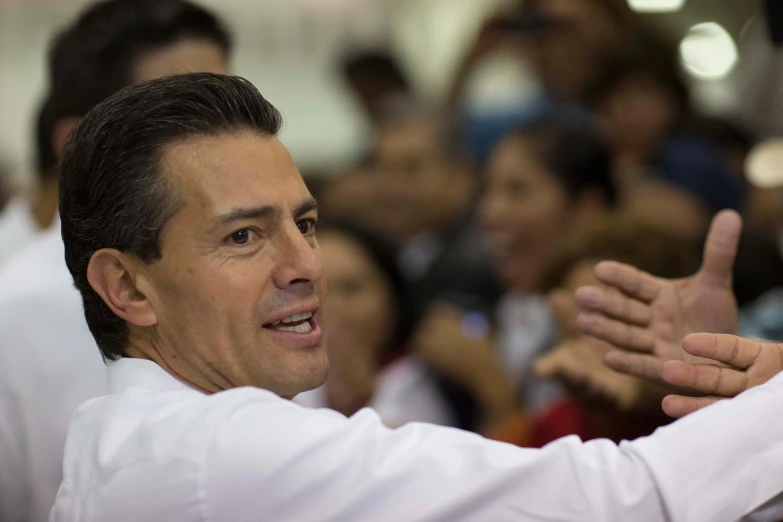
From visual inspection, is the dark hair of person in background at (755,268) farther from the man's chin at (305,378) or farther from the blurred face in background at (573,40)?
the man's chin at (305,378)

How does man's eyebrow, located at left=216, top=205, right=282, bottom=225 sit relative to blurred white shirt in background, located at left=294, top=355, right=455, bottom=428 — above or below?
above

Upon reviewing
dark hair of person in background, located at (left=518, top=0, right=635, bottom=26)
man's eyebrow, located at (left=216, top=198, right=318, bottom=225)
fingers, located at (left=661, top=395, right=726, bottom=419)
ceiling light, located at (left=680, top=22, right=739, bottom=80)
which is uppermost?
dark hair of person in background, located at (left=518, top=0, right=635, bottom=26)

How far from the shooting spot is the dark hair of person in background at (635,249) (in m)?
2.88

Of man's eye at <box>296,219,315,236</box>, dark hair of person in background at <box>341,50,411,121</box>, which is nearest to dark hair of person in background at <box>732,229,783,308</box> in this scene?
man's eye at <box>296,219,315,236</box>

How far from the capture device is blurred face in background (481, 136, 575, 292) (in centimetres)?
397

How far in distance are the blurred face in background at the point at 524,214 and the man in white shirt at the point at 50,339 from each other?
1557 millimetres

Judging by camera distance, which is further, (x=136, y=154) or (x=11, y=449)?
(x=11, y=449)

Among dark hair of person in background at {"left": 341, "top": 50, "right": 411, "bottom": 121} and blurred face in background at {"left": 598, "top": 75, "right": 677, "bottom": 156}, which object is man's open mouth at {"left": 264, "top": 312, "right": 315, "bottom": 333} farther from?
dark hair of person in background at {"left": 341, "top": 50, "right": 411, "bottom": 121}

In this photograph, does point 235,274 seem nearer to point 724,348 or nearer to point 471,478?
point 471,478

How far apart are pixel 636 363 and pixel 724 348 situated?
0.94 ft

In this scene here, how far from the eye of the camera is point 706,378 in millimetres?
1853

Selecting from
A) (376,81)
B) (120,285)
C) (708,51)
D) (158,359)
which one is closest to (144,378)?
(158,359)

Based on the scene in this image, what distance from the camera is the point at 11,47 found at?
830cm

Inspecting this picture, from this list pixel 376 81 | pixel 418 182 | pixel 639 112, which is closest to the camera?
pixel 639 112
